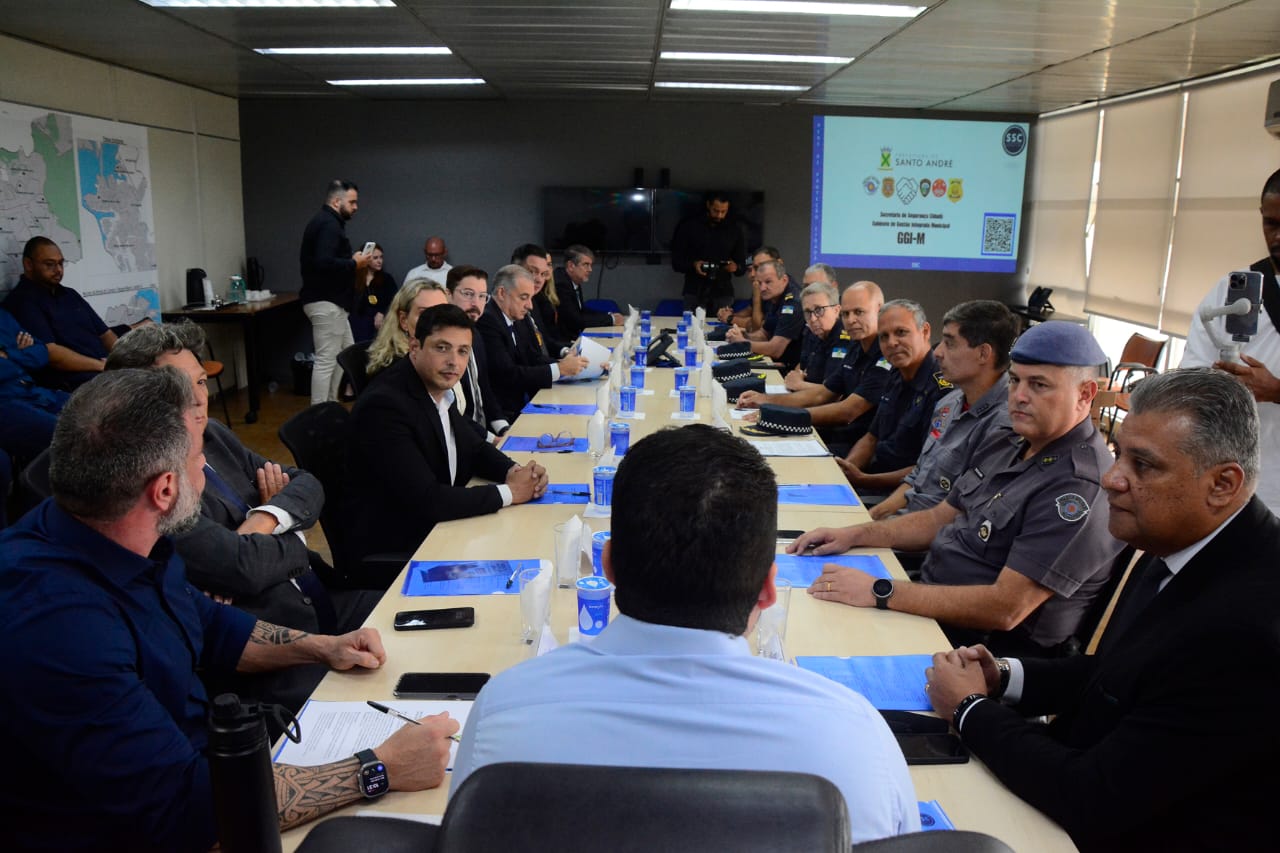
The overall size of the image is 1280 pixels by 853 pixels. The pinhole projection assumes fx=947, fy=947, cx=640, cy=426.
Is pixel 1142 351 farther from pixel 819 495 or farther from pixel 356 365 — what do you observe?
pixel 356 365

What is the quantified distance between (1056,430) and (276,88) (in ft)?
27.4

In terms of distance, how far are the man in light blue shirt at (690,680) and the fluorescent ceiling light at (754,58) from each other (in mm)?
5977

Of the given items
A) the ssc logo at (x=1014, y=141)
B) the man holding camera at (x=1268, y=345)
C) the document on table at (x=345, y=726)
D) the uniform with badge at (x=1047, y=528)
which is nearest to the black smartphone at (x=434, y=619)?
the document on table at (x=345, y=726)

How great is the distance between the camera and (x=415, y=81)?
27.0 feet

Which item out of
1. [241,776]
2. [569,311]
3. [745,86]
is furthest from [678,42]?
[241,776]

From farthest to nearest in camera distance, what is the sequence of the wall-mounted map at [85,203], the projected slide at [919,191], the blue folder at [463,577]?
the projected slide at [919,191]
the wall-mounted map at [85,203]
the blue folder at [463,577]

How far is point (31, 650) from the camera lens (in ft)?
4.43

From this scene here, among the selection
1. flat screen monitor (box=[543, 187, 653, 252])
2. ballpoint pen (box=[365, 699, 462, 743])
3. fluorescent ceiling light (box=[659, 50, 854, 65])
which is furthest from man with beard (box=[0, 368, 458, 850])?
flat screen monitor (box=[543, 187, 653, 252])

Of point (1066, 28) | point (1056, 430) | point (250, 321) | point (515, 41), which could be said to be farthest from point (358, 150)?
point (1056, 430)

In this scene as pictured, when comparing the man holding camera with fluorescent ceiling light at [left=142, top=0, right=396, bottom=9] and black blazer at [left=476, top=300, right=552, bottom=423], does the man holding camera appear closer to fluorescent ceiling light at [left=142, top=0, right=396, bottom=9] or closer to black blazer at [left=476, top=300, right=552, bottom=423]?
black blazer at [left=476, top=300, right=552, bottom=423]

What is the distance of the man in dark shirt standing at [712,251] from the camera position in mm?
9789

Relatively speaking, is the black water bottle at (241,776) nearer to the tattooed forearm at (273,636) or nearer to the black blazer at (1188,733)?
the tattooed forearm at (273,636)

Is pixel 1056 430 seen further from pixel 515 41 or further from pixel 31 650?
pixel 515 41

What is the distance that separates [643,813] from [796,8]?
16.8ft
